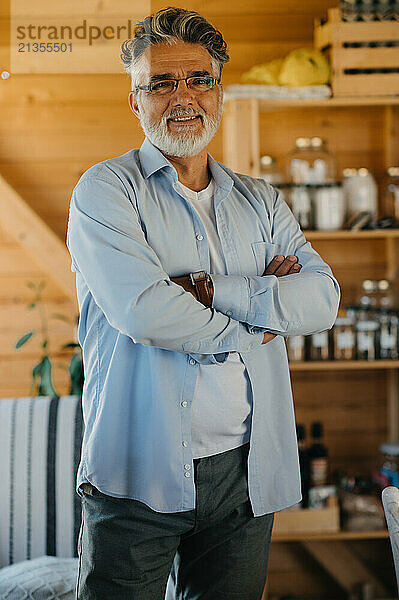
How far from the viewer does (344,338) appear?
7.91ft

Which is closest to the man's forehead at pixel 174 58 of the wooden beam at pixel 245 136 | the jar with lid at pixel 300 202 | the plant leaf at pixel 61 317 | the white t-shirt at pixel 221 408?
the white t-shirt at pixel 221 408

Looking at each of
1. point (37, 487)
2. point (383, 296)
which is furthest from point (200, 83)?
point (383, 296)

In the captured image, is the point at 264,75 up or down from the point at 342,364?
up

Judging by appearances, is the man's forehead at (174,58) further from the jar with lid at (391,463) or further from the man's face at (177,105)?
the jar with lid at (391,463)

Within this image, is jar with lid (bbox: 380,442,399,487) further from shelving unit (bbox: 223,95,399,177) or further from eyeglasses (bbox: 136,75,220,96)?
eyeglasses (bbox: 136,75,220,96)

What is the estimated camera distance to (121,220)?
1.36 m

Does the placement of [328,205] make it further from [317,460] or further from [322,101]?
[317,460]

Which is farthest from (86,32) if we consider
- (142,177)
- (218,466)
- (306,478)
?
(306,478)

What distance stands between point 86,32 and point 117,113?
62 cm

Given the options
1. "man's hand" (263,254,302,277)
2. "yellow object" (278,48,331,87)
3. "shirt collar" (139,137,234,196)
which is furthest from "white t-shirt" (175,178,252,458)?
"yellow object" (278,48,331,87)

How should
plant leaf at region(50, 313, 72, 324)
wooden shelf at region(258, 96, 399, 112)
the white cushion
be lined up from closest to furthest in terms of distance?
the white cushion, wooden shelf at region(258, 96, 399, 112), plant leaf at region(50, 313, 72, 324)

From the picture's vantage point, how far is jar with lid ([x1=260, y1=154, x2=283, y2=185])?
8.16ft

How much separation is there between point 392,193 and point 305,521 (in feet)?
3.76

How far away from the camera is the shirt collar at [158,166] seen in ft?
4.87
